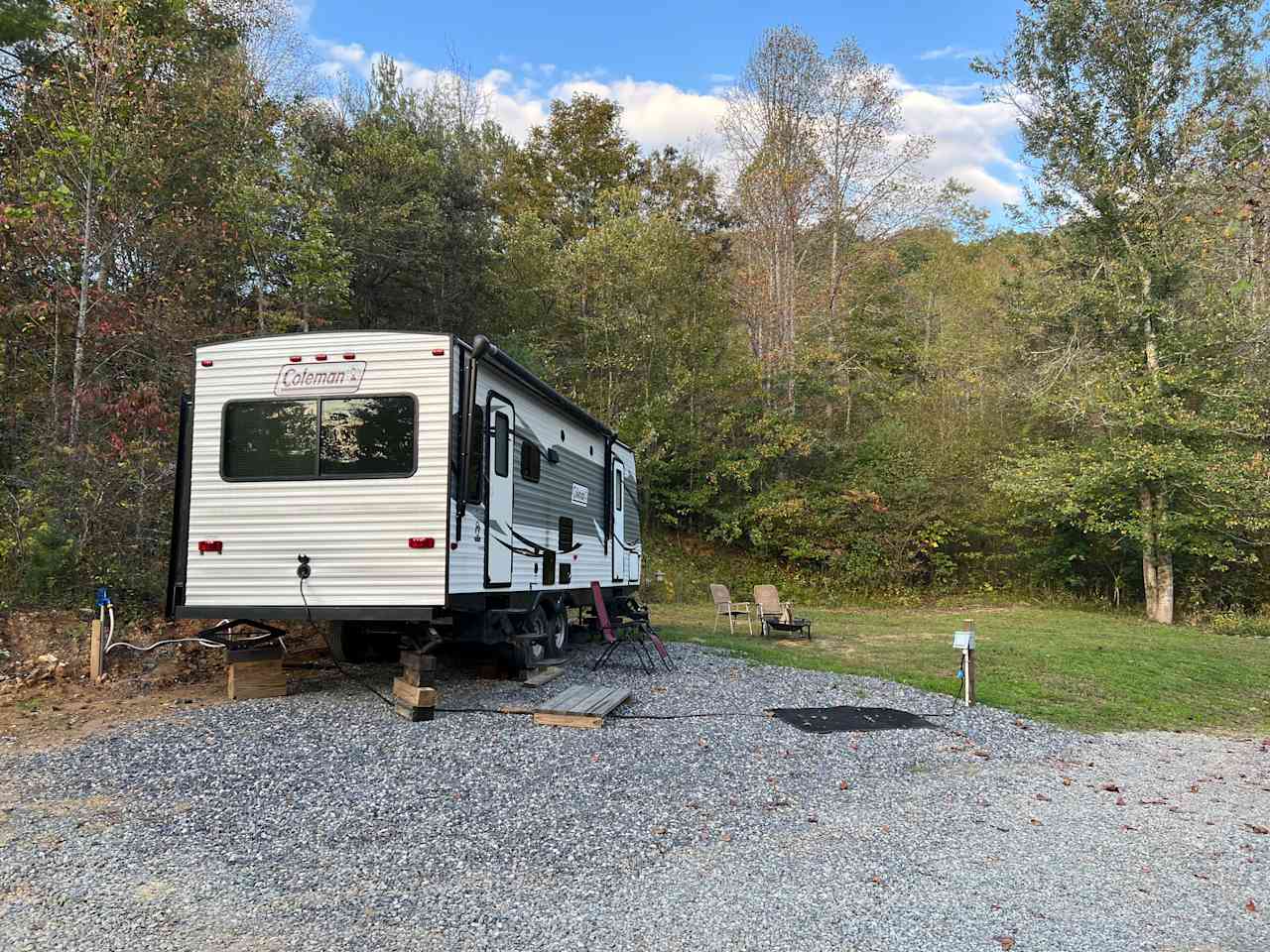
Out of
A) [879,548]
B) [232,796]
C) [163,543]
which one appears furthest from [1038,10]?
[232,796]

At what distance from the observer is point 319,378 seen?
6250 millimetres

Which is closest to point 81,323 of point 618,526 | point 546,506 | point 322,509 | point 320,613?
point 322,509

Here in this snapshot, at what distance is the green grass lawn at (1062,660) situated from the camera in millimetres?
7823

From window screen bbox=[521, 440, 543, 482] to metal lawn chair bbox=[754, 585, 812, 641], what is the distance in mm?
5582

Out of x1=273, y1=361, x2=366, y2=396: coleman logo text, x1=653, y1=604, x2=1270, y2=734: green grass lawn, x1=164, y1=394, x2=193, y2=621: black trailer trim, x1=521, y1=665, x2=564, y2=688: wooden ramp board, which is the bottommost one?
x1=653, y1=604, x2=1270, y2=734: green grass lawn

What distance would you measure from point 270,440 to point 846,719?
484 centimetres

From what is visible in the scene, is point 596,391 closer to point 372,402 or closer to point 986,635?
point 986,635

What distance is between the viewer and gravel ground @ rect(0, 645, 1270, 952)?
3010 millimetres

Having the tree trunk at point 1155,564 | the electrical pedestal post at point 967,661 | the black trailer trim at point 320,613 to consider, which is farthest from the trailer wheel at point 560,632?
the tree trunk at point 1155,564

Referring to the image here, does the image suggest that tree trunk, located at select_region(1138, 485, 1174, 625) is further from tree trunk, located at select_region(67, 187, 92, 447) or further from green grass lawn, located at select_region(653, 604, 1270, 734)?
tree trunk, located at select_region(67, 187, 92, 447)

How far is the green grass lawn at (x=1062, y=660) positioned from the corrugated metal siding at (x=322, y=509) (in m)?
5.11

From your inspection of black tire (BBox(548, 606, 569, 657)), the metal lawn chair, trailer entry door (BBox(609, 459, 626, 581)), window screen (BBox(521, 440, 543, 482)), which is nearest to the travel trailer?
window screen (BBox(521, 440, 543, 482))

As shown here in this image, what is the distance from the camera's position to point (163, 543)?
29.0 feet

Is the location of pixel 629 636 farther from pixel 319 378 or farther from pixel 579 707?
pixel 319 378
